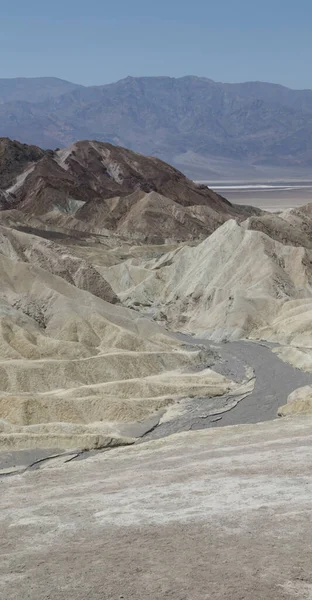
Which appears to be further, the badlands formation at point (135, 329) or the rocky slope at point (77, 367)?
the badlands formation at point (135, 329)

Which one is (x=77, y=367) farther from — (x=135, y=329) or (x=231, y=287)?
(x=231, y=287)

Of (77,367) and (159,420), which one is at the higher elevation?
(77,367)

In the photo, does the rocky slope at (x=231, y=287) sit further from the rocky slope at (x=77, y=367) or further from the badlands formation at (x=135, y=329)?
the rocky slope at (x=77, y=367)

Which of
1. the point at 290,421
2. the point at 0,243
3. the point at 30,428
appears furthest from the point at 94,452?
the point at 0,243

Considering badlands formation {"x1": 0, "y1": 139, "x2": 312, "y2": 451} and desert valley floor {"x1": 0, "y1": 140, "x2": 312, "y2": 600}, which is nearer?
desert valley floor {"x1": 0, "y1": 140, "x2": 312, "y2": 600}

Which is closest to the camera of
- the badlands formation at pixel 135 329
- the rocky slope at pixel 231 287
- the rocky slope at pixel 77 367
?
the rocky slope at pixel 77 367

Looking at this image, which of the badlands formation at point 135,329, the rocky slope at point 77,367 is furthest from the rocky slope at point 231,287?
the rocky slope at point 77,367

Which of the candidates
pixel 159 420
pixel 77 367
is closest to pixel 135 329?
pixel 77 367

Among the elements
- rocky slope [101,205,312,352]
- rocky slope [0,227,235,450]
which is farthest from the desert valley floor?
rocky slope [101,205,312,352]

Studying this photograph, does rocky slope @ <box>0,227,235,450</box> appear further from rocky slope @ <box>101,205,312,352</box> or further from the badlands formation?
rocky slope @ <box>101,205,312,352</box>

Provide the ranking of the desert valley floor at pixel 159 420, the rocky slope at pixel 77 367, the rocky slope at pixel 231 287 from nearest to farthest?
1. the desert valley floor at pixel 159 420
2. the rocky slope at pixel 77 367
3. the rocky slope at pixel 231 287

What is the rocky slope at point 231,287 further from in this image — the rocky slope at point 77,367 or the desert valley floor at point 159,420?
the rocky slope at point 77,367
